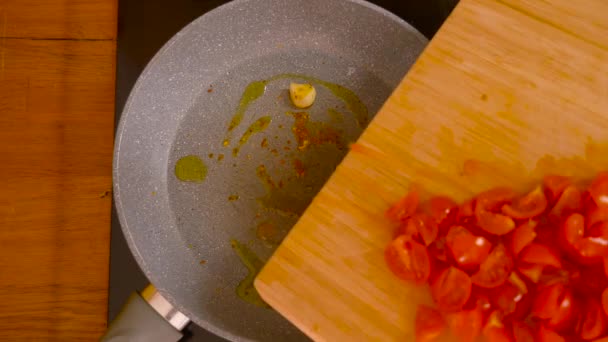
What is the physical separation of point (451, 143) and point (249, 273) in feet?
1.31

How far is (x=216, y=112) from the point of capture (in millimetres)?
918

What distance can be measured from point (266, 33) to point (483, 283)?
0.58 metres

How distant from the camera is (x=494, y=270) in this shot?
2.02ft

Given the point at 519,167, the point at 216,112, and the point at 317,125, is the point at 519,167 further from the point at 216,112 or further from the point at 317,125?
the point at 216,112

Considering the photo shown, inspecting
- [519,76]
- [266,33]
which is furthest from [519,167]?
[266,33]

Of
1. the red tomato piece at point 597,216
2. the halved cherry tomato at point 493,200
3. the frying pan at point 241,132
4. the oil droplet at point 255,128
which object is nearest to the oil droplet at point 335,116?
Answer: the frying pan at point 241,132

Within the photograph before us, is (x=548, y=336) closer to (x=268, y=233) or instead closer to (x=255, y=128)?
(x=268, y=233)

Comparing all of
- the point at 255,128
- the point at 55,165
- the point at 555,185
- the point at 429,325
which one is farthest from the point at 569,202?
the point at 55,165

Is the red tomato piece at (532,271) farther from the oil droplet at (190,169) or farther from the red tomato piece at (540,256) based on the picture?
the oil droplet at (190,169)

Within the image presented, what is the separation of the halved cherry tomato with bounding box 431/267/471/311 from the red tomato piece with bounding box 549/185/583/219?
0.48 feet

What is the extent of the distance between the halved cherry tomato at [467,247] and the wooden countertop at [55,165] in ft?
2.03

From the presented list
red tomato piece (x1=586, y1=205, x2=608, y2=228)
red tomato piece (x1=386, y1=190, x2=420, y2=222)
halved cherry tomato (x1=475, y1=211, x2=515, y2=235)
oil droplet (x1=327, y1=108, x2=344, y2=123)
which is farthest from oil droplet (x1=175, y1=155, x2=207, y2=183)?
red tomato piece (x1=586, y1=205, x2=608, y2=228)

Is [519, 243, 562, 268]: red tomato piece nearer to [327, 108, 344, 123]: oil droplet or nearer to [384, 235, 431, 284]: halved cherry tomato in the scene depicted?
[384, 235, 431, 284]: halved cherry tomato

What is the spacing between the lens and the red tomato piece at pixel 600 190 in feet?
1.99
